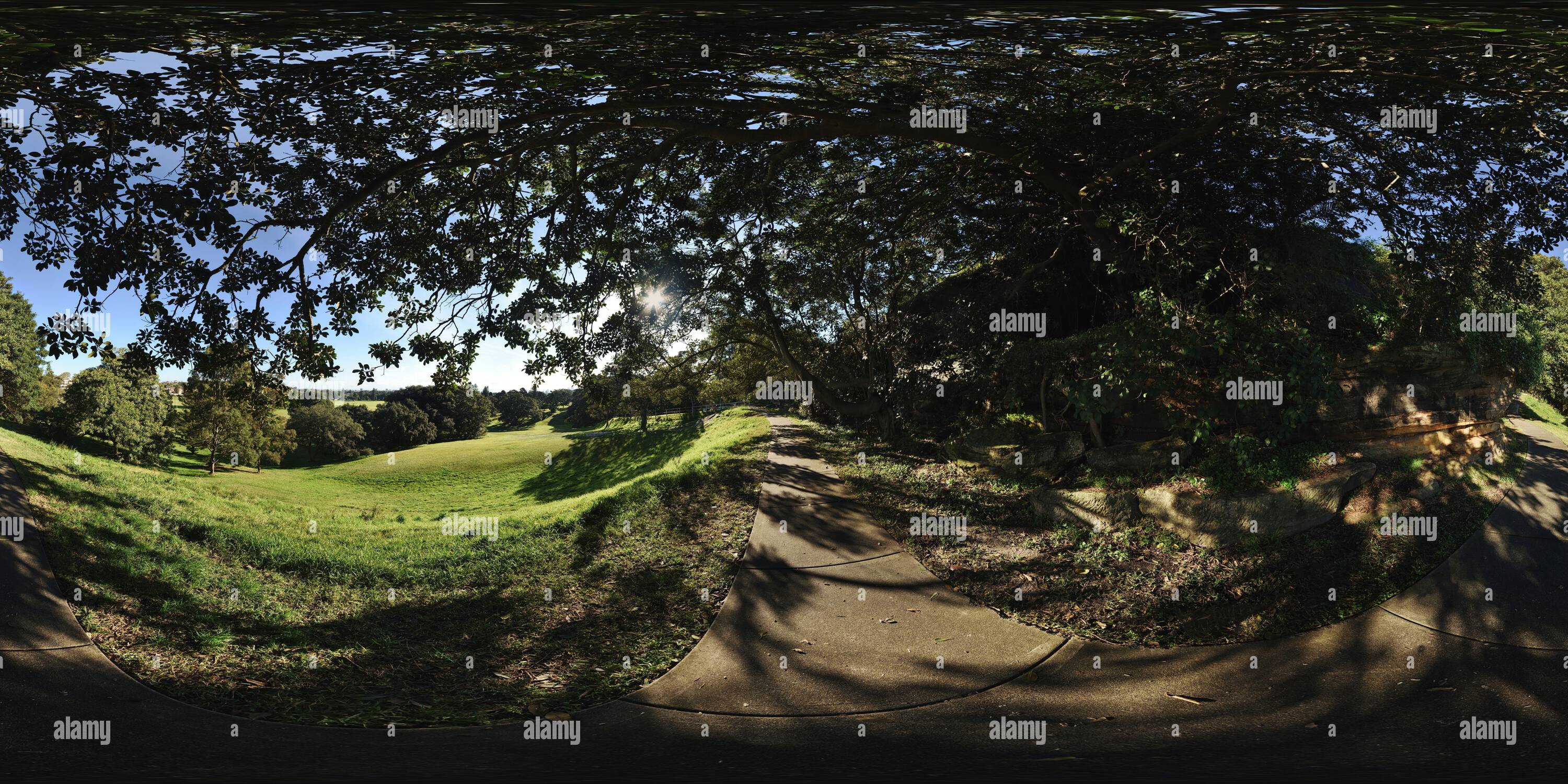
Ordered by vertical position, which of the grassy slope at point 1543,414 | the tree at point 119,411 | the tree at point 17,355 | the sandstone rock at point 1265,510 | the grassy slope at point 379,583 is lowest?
the grassy slope at point 379,583

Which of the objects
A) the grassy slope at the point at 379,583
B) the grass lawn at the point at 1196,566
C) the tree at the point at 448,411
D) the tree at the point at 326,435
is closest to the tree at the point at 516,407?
the tree at the point at 448,411

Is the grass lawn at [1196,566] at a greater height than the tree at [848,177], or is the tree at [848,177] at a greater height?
the tree at [848,177]

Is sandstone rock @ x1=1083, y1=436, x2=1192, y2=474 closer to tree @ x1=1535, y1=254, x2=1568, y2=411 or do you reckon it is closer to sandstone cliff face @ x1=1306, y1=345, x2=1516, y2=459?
sandstone cliff face @ x1=1306, y1=345, x2=1516, y2=459

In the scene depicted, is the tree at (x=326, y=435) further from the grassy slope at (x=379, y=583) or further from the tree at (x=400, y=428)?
the grassy slope at (x=379, y=583)

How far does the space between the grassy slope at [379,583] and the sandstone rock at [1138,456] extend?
4830 millimetres

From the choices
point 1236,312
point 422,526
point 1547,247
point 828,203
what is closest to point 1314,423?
point 1236,312

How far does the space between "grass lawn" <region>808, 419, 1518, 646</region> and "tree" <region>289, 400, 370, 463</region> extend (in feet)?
30.9

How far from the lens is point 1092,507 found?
6988 mm

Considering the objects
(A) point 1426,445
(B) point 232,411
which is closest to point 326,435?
(B) point 232,411

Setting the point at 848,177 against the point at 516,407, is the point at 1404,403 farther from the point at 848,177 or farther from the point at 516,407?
the point at 516,407

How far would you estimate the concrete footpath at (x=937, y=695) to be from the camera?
318 cm

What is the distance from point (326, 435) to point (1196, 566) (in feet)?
41.9

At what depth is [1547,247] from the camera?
6047 mm

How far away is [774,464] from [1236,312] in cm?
706
